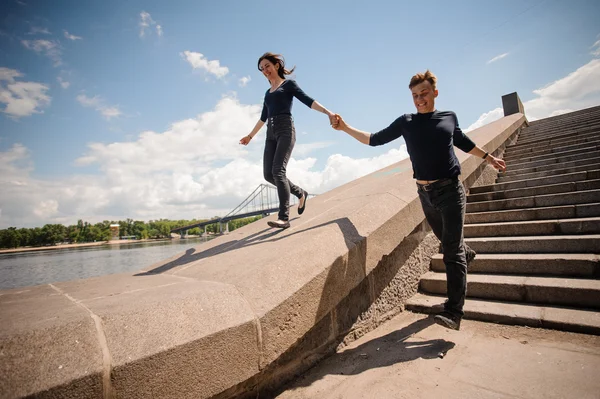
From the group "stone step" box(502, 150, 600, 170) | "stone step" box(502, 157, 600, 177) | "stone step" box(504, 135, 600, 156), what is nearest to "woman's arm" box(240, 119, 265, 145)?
"stone step" box(502, 157, 600, 177)

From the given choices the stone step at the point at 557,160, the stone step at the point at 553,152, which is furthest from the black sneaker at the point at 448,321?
the stone step at the point at 553,152

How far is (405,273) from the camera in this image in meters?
2.70

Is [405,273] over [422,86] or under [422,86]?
under

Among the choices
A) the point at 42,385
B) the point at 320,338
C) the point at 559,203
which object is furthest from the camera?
the point at 559,203

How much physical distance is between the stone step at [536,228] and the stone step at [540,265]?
449 millimetres

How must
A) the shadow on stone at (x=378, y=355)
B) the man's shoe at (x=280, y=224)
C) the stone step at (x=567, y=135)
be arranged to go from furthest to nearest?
the stone step at (x=567, y=135), the man's shoe at (x=280, y=224), the shadow on stone at (x=378, y=355)

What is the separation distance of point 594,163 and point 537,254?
2802 mm

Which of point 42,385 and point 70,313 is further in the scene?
point 70,313

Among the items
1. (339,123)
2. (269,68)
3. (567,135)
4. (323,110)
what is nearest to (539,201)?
(339,123)

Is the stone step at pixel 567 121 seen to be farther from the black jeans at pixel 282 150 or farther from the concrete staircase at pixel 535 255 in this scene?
the black jeans at pixel 282 150

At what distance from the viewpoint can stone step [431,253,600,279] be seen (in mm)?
2305

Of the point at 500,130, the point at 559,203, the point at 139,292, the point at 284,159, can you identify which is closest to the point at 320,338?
the point at 139,292

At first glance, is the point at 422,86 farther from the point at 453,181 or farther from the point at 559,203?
the point at 559,203

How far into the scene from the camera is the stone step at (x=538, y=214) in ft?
9.83
